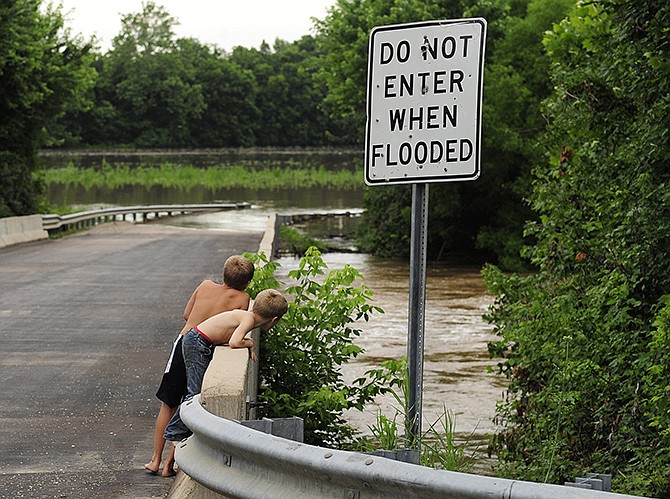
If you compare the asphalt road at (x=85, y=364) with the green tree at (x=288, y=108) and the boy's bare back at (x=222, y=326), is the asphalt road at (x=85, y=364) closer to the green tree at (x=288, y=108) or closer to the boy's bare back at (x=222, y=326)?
the boy's bare back at (x=222, y=326)

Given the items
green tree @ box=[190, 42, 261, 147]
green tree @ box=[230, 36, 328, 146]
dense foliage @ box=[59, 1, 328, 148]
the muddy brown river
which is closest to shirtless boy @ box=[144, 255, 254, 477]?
the muddy brown river

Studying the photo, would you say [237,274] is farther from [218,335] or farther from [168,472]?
[168,472]

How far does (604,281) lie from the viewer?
10.8 m

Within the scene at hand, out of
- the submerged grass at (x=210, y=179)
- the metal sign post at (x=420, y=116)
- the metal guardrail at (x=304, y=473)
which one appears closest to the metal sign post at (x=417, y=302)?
the metal sign post at (x=420, y=116)

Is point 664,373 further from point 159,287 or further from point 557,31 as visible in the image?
point 159,287

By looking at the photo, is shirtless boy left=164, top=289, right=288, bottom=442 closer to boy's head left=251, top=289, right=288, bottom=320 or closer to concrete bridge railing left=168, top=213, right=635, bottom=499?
boy's head left=251, top=289, right=288, bottom=320

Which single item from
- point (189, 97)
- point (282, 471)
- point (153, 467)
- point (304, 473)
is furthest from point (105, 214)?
point (189, 97)

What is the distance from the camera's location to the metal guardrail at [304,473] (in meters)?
4.05

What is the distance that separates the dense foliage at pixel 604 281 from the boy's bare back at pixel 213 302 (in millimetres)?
2306

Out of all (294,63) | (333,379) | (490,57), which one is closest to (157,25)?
(294,63)

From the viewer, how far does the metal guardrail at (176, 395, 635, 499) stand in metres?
4.05

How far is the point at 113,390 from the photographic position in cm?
1096

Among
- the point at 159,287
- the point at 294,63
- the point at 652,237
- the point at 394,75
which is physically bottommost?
the point at 159,287

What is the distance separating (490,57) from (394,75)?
31246 mm
